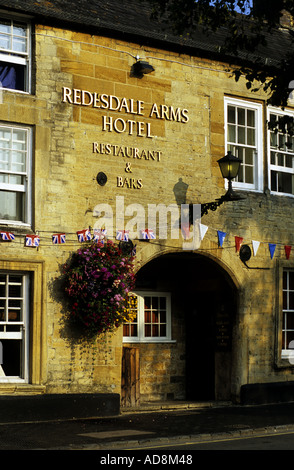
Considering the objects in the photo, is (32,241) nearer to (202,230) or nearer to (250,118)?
(202,230)

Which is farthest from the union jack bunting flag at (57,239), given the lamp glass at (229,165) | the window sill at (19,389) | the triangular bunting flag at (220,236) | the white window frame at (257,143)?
the white window frame at (257,143)

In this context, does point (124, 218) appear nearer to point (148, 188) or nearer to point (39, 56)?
point (148, 188)

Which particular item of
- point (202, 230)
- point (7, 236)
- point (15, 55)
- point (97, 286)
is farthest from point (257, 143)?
point (7, 236)

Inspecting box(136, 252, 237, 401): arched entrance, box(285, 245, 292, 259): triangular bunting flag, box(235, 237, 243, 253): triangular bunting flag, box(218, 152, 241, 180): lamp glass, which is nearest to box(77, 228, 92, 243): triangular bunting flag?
box(136, 252, 237, 401): arched entrance

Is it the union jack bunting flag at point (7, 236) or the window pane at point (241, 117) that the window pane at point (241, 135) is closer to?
the window pane at point (241, 117)

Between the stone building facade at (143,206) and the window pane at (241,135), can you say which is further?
the window pane at (241,135)

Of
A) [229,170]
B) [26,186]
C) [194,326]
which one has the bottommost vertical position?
[194,326]

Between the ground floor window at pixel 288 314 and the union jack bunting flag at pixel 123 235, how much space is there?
4514 millimetres

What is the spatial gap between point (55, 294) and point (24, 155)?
2.60 m

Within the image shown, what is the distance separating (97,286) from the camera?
15.1m

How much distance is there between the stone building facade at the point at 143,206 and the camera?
15.1m

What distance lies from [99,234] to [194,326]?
14.4 feet

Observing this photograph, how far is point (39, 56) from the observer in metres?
15.4
